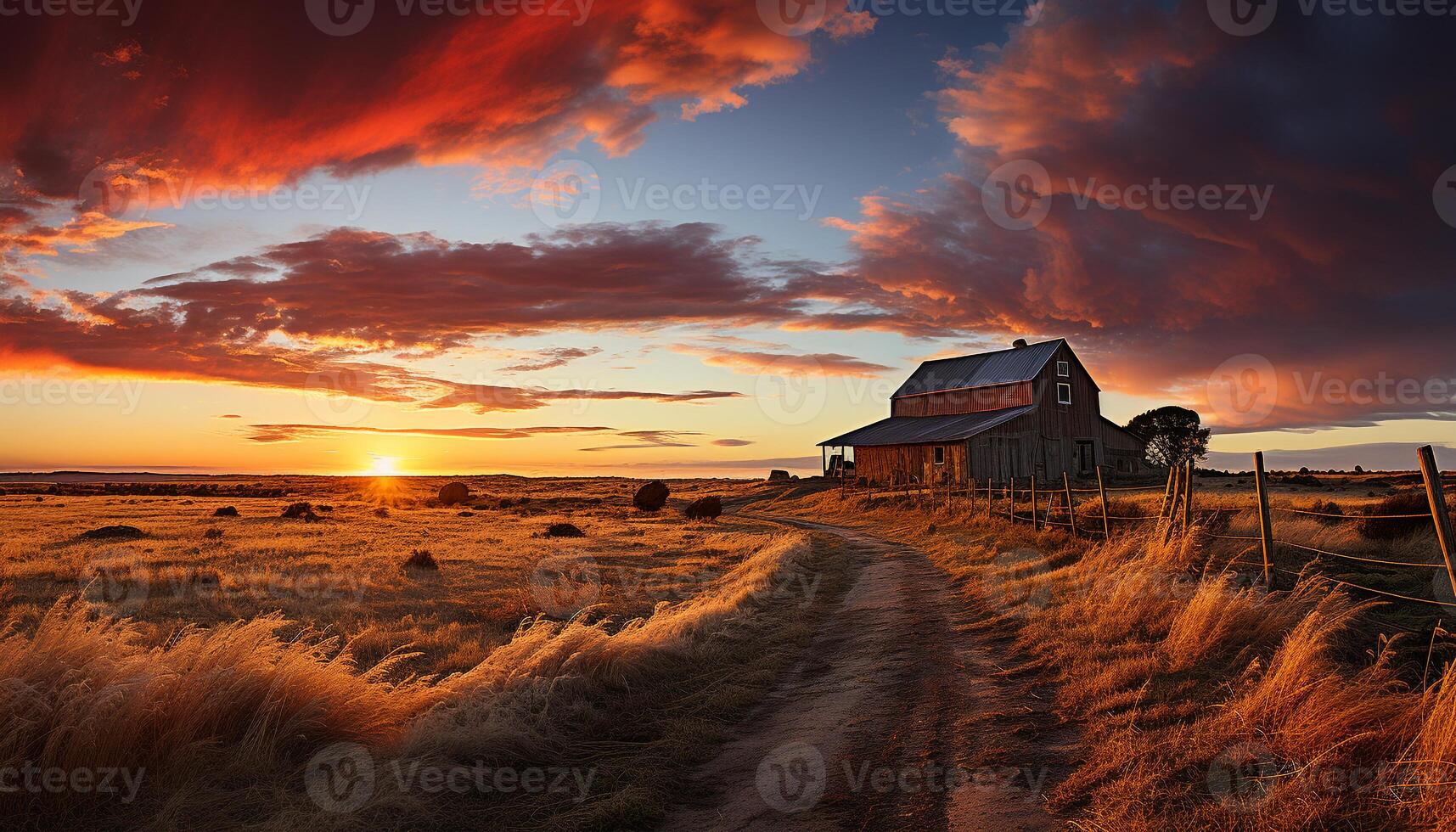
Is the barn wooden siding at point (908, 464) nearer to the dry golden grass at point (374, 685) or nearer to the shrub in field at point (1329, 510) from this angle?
the shrub in field at point (1329, 510)

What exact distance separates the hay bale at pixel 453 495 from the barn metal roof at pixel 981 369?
3216cm

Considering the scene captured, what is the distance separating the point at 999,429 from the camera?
1641 inches

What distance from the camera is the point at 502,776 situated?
6.28m

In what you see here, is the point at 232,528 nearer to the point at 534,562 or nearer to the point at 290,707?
the point at 534,562

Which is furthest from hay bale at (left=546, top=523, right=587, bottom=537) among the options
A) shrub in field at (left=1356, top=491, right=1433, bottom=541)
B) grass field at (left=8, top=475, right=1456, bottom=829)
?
shrub in field at (left=1356, top=491, right=1433, bottom=541)

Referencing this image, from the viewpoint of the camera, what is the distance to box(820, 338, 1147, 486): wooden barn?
4162 centimetres

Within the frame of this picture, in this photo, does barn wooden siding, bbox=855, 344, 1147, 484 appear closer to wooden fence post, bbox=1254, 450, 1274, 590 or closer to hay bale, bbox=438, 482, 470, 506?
wooden fence post, bbox=1254, 450, 1274, 590

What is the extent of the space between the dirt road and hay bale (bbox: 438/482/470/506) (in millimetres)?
47622

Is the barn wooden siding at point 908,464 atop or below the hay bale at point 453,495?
atop

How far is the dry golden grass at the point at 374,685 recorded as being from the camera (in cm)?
544

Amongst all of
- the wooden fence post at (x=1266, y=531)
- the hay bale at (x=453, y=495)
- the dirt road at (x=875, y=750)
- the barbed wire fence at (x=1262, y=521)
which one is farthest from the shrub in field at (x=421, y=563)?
the hay bale at (x=453, y=495)

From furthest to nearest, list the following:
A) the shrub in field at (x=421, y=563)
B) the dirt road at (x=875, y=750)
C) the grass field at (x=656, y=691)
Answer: the shrub in field at (x=421, y=563) → the dirt road at (x=875, y=750) → the grass field at (x=656, y=691)

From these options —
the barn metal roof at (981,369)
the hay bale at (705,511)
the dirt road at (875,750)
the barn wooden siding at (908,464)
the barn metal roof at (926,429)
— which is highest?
the barn metal roof at (981,369)

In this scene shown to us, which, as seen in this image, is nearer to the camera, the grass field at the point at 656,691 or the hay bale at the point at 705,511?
the grass field at the point at 656,691
